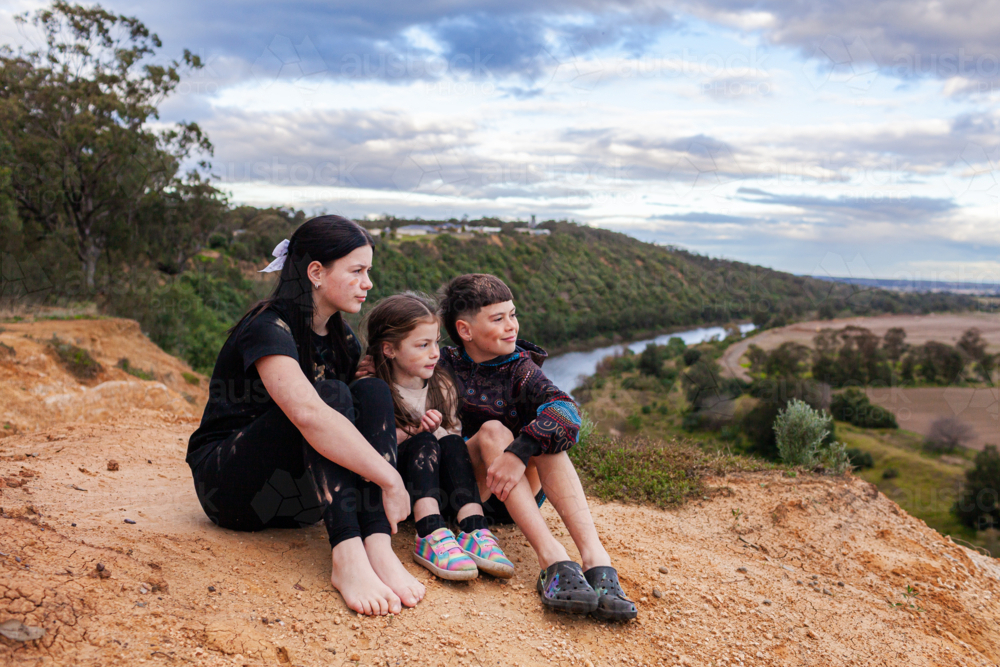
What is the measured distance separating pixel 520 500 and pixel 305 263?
1.46 metres

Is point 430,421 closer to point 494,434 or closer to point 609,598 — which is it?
point 494,434

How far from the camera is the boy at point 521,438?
270 cm

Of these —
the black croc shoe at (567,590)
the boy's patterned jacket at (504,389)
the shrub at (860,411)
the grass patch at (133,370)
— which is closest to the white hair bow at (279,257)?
the boy's patterned jacket at (504,389)

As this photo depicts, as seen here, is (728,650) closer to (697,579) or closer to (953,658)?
(697,579)

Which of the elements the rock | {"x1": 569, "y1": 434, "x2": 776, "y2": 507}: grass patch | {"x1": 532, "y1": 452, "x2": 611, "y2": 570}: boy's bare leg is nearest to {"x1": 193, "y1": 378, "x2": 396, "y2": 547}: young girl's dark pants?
{"x1": 532, "y1": 452, "x2": 611, "y2": 570}: boy's bare leg

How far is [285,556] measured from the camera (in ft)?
9.17

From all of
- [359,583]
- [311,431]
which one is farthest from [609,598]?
[311,431]

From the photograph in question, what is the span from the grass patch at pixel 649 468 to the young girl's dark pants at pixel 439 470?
1935 mm

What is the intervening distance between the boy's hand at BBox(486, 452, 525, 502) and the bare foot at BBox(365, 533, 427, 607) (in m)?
0.53

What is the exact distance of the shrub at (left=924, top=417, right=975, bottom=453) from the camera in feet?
117

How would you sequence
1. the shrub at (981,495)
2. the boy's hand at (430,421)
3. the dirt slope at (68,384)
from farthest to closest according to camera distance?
the shrub at (981,495) < the dirt slope at (68,384) < the boy's hand at (430,421)

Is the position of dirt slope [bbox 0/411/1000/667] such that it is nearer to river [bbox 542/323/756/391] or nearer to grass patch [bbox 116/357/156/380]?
grass patch [bbox 116/357/156/380]

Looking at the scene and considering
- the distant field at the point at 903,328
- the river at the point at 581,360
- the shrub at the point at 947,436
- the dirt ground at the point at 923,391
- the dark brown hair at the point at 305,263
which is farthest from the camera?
the distant field at the point at 903,328

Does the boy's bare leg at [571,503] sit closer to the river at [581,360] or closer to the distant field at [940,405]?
the river at [581,360]
